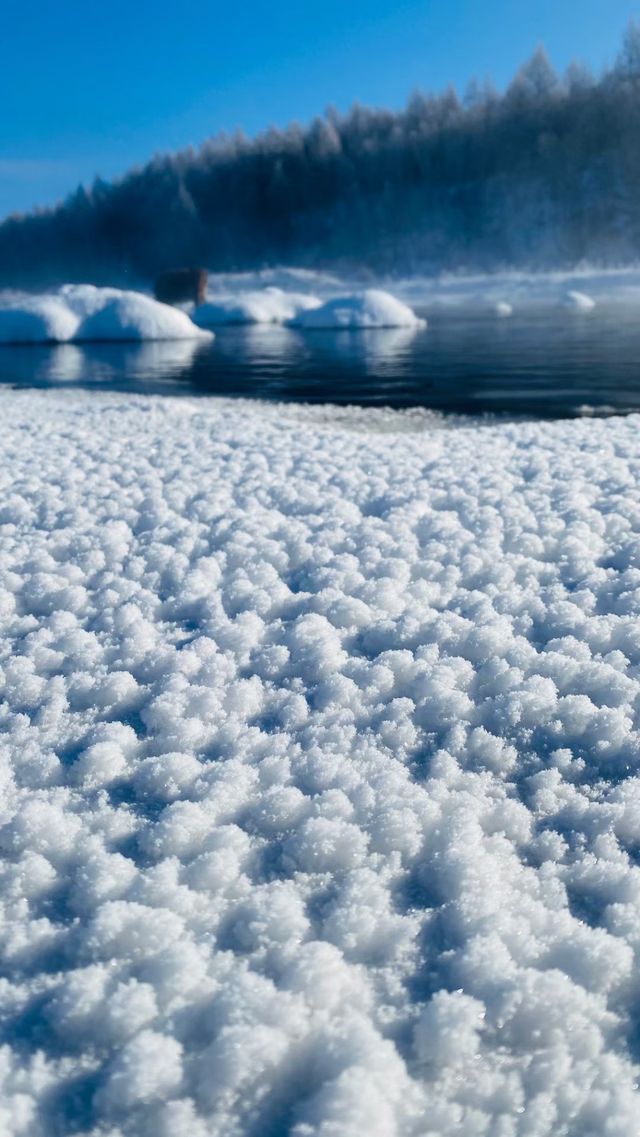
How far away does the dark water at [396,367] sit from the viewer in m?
13.0

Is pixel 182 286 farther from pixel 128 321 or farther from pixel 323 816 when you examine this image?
pixel 323 816

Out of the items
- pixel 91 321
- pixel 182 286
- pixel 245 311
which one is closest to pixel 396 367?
pixel 91 321

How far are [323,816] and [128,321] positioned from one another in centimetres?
2662

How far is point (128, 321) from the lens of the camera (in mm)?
26938

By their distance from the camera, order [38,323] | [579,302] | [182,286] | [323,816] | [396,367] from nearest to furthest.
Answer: [323,816]
[396,367]
[38,323]
[579,302]
[182,286]

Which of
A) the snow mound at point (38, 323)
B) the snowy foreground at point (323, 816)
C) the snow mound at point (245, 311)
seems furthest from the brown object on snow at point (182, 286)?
the snowy foreground at point (323, 816)

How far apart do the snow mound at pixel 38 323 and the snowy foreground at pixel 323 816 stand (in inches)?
949

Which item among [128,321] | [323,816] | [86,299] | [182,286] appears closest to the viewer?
[323,816]

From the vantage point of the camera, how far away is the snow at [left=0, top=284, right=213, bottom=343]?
2709cm

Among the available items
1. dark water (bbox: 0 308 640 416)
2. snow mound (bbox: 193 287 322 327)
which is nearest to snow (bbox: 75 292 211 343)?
dark water (bbox: 0 308 640 416)

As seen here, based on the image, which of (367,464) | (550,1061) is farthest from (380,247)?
(550,1061)

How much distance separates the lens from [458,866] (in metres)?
2.40

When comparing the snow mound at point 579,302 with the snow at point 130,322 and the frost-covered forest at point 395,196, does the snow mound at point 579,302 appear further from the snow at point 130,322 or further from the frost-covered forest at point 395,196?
the frost-covered forest at point 395,196

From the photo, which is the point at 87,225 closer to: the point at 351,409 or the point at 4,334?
the point at 4,334
